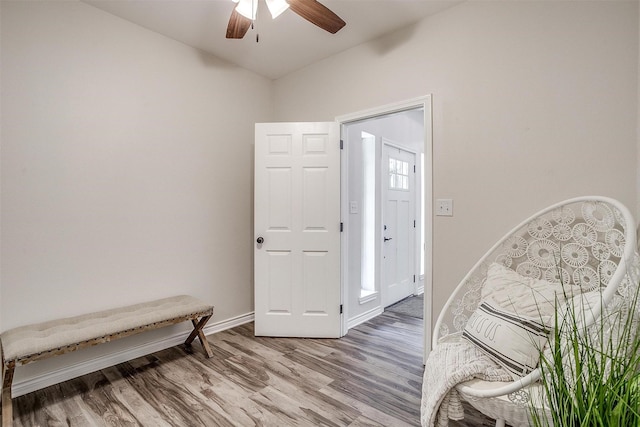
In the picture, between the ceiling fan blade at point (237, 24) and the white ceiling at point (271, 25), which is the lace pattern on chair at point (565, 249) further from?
the ceiling fan blade at point (237, 24)

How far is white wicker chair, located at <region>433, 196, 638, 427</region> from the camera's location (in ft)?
3.72

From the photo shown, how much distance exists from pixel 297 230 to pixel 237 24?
5.41ft

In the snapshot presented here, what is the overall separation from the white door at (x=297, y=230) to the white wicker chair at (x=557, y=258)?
125cm

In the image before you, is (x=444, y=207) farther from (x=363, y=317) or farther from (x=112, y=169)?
(x=112, y=169)

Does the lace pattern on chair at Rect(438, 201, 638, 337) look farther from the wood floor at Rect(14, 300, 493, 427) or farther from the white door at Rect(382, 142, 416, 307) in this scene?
the white door at Rect(382, 142, 416, 307)

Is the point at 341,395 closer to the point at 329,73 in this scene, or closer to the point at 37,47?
the point at 329,73

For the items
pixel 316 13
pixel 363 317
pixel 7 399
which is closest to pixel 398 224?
pixel 363 317

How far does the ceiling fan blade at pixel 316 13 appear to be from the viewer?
169 centimetres

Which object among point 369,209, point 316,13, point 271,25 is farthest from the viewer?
point 369,209

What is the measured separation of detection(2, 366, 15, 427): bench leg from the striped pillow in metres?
2.37

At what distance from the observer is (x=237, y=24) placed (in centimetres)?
191

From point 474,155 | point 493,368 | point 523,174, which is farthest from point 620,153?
point 493,368

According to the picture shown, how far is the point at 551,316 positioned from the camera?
4.35 ft

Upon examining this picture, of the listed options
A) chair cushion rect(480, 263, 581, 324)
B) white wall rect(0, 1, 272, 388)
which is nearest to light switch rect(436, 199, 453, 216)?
chair cushion rect(480, 263, 581, 324)
